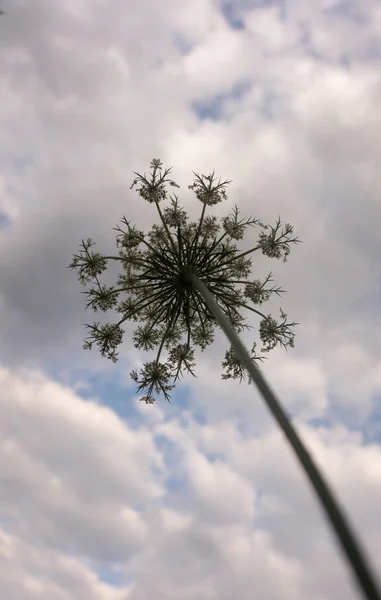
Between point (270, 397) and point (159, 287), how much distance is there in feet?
21.8

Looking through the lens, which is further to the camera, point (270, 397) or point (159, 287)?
point (159, 287)

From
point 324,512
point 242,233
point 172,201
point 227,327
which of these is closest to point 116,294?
point 172,201

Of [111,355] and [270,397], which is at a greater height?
[111,355]

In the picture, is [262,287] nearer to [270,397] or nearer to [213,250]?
[213,250]

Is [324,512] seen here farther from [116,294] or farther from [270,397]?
[116,294]

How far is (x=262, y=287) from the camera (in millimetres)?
13422

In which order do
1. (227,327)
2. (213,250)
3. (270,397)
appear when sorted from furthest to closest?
(213,250) → (227,327) → (270,397)

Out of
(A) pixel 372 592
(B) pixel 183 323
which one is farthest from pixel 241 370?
(A) pixel 372 592

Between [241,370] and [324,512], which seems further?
[241,370]

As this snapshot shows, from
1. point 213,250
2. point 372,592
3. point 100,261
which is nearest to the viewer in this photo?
point 372,592

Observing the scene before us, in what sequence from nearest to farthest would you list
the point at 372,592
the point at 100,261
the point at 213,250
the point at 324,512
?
1. the point at 372,592
2. the point at 324,512
3. the point at 213,250
4. the point at 100,261

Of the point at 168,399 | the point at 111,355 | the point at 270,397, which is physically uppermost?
the point at 111,355

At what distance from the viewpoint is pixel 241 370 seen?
12.8 meters

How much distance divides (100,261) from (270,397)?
815cm
